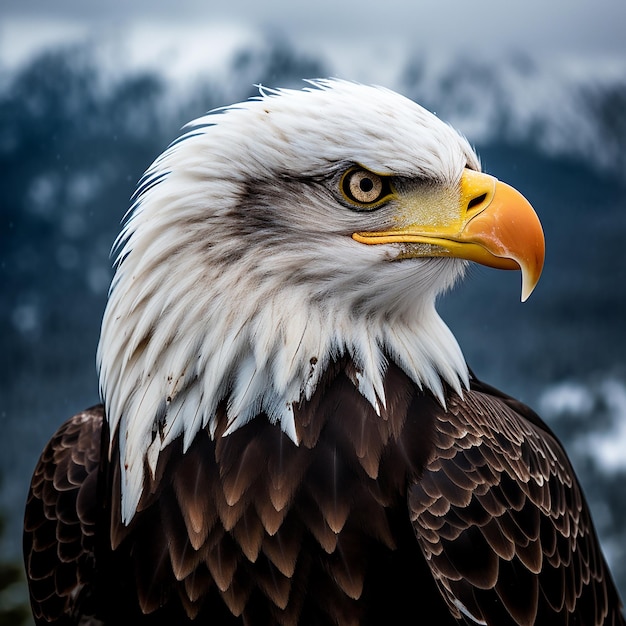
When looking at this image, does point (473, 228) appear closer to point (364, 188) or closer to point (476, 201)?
point (476, 201)

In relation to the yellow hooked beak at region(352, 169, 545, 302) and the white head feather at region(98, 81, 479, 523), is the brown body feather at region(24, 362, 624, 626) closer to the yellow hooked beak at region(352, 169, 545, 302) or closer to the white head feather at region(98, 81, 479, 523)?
the white head feather at region(98, 81, 479, 523)

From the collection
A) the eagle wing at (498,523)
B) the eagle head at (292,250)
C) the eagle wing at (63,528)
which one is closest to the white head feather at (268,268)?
the eagle head at (292,250)

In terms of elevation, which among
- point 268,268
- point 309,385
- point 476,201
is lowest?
point 309,385

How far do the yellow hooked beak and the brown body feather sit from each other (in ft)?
1.00

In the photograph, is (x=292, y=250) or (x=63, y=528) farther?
(x=63, y=528)

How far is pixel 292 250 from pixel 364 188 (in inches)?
8.1

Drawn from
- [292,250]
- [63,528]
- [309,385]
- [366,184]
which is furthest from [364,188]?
[63,528]

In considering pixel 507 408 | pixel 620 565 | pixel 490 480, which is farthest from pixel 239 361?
pixel 620 565

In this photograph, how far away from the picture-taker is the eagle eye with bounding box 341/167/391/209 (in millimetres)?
1628

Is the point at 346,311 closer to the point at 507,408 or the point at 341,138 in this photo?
the point at 341,138

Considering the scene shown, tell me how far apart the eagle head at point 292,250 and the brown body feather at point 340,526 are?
2.3 inches

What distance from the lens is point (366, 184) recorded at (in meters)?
1.63

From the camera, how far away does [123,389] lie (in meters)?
1.72

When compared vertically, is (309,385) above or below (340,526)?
above
